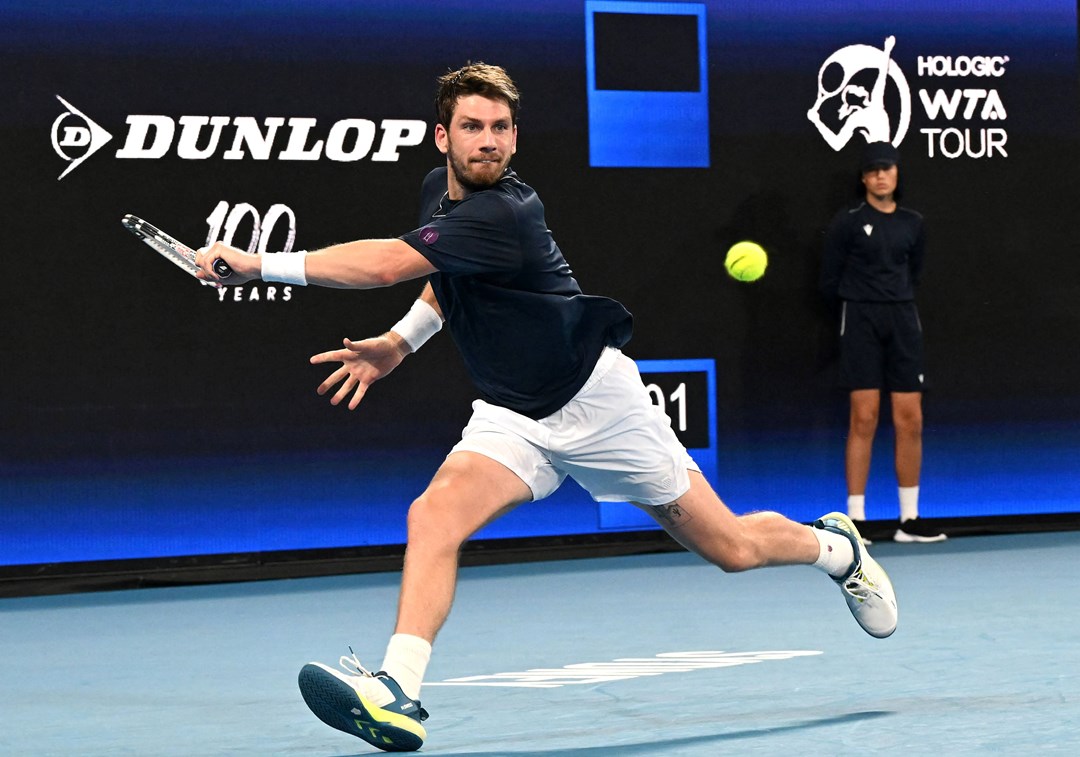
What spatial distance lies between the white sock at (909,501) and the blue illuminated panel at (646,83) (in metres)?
1.88

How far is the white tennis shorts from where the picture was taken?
4270 mm

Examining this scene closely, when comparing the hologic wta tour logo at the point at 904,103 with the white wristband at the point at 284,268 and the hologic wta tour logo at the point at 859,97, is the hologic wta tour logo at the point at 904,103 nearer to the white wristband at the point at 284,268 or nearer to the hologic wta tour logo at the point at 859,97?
the hologic wta tour logo at the point at 859,97

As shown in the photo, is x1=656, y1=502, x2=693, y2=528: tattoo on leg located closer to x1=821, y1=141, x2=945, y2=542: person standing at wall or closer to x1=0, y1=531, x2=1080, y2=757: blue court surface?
x1=0, y1=531, x2=1080, y2=757: blue court surface

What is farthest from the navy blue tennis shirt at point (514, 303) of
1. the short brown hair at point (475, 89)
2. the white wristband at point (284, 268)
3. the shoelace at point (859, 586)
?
the shoelace at point (859, 586)

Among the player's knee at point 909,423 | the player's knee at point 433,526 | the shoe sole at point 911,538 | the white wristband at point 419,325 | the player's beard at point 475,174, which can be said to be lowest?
the shoe sole at point 911,538

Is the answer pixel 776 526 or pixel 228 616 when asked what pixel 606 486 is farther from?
pixel 228 616

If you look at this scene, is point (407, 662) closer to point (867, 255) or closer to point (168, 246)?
point (168, 246)

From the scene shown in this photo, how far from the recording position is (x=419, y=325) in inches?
179

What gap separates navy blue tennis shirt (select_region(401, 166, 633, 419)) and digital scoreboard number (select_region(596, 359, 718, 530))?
144 inches

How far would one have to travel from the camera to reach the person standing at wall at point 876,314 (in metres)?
8.27

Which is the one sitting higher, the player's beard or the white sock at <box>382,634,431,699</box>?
the player's beard

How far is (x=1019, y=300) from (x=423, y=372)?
3132 millimetres

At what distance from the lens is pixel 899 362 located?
834cm

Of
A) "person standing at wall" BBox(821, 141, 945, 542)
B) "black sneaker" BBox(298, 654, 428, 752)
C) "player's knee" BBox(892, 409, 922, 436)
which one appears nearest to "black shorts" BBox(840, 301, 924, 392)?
"person standing at wall" BBox(821, 141, 945, 542)
